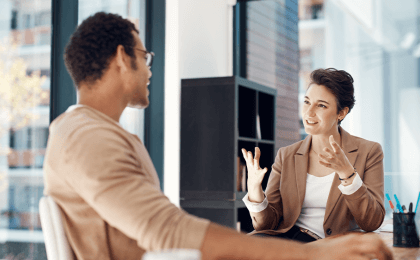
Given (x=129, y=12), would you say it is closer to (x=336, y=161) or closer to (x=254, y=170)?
(x=254, y=170)

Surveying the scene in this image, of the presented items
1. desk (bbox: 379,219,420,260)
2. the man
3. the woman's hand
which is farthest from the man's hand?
the woman's hand

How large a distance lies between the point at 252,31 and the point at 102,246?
4.03m

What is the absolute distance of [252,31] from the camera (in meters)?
4.69

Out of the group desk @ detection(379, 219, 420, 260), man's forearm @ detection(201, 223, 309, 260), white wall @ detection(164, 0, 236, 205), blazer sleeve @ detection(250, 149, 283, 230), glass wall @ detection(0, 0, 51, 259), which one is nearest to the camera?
man's forearm @ detection(201, 223, 309, 260)

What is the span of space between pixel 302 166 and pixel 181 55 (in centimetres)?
191

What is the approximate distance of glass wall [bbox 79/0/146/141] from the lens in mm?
3179

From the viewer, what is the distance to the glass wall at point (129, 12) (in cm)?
318

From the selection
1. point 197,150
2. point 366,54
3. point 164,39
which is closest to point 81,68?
point 197,150

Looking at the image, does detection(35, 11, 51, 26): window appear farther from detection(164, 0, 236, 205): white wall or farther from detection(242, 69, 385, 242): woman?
detection(242, 69, 385, 242): woman

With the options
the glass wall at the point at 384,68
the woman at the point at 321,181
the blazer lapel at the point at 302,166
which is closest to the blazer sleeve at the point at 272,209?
the woman at the point at 321,181

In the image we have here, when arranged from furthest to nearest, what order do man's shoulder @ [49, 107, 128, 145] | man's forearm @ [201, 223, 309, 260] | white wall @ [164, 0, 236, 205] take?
white wall @ [164, 0, 236, 205] → man's shoulder @ [49, 107, 128, 145] → man's forearm @ [201, 223, 309, 260]

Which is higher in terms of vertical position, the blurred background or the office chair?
the blurred background

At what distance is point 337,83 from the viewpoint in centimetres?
220

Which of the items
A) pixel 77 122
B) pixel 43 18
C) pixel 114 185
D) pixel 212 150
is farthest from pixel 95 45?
pixel 212 150
